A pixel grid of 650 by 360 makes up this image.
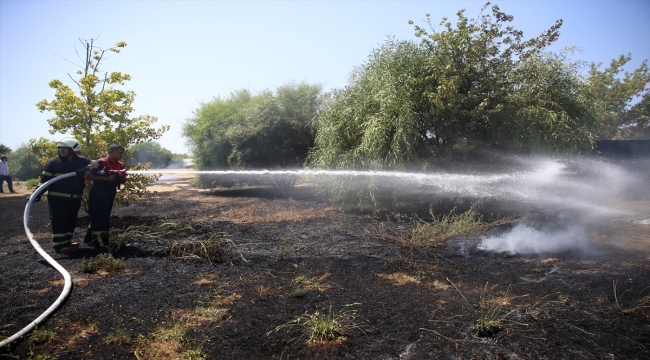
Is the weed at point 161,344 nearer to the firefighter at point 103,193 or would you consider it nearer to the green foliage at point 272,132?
the firefighter at point 103,193

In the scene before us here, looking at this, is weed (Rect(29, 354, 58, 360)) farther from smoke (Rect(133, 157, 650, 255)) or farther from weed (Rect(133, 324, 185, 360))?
smoke (Rect(133, 157, 650, 255))

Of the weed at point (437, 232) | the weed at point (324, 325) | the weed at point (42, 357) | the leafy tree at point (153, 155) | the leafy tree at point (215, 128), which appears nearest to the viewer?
the weed at point (42, 357)

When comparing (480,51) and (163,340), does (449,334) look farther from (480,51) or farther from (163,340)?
(480,51)

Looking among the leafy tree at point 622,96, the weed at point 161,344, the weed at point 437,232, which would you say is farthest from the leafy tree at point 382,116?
the leafy tree at point 622,96

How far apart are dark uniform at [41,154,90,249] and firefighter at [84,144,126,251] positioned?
26 centimetres

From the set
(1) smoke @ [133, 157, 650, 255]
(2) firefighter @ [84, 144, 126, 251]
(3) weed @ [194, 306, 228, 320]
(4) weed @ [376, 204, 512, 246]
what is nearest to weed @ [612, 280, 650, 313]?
(4) weed @ [376, 204, 512, 246]

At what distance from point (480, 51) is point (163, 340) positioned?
919cm

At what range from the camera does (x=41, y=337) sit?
343 cm

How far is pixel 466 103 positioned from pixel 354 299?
680cm

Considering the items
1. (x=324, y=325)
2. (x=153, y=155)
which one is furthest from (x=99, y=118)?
(x=153, y=155)

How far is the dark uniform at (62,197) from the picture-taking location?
21.2ft

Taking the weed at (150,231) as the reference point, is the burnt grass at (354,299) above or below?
below

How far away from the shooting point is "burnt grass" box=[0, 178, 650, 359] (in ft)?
11.0

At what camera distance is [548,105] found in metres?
10.1
